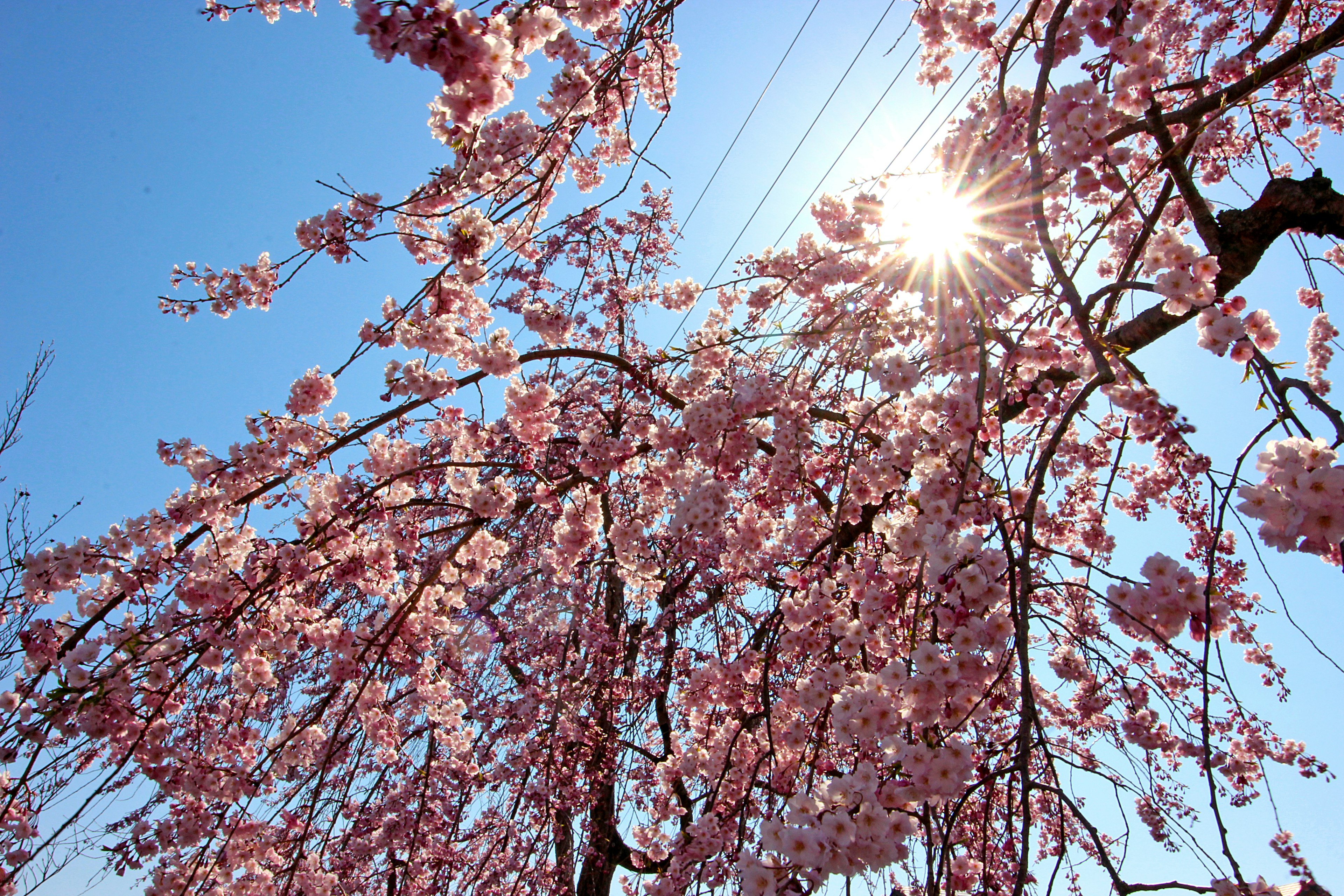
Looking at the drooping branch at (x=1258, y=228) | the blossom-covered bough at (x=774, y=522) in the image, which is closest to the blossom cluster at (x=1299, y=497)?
the blossom-covered bough at (x=774, y=522)

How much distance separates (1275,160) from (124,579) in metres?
6.58

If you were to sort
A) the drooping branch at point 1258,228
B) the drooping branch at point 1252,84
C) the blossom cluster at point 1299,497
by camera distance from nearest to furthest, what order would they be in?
the blossom cluster at point 1299,497 < the drooping branch at point 1252,84 < the drooping branch at point 1258,228

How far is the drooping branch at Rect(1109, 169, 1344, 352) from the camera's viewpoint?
3.14 metres

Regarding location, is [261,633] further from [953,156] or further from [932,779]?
[953,156]

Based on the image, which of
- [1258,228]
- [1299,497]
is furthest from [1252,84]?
[1299,497]

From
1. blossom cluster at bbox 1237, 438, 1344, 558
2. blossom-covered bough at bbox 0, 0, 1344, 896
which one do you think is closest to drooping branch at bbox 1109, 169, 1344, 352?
blossom-covered bough at bbox 0, 0, 1344, 896

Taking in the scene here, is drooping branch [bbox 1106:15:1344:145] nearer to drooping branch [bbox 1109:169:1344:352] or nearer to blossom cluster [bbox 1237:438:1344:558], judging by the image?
drooping branch [bbox 1109:169:1344:352]

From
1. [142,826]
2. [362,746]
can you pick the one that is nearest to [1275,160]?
[362,746]

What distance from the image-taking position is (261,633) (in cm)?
335

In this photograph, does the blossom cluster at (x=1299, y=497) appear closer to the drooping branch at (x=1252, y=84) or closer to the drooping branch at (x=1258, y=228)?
the drooping branch at (x=1252, y=84)

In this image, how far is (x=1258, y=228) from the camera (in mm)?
3287

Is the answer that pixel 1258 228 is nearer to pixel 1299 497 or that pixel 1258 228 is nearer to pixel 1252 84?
pixel 1252 84

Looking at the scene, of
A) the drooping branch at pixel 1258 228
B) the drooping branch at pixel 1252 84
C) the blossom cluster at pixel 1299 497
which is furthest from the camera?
the drooping branch at pixel 1258 228

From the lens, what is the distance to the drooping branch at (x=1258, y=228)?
→ 10.3ft
